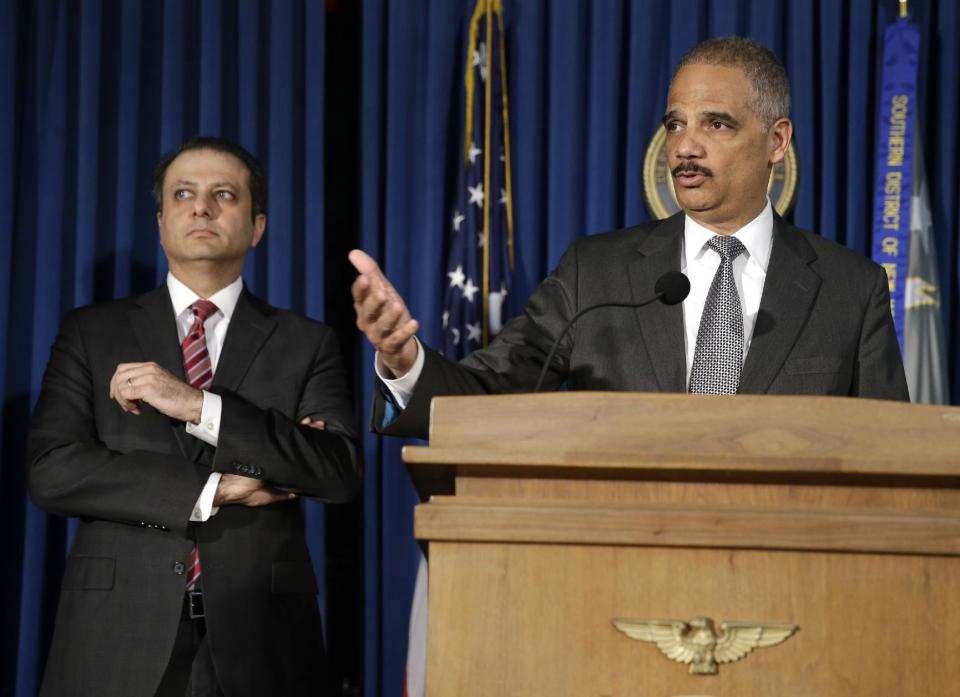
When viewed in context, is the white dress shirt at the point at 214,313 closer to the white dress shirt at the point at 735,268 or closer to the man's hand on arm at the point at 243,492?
the man's hand on arm at the point at 243,492

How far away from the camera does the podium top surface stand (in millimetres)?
1394

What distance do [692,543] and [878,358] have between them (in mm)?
957

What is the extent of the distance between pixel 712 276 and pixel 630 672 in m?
1.11

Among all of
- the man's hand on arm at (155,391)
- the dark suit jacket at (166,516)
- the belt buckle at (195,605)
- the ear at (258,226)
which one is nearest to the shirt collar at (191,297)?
the dark suit jacket at (166,516)

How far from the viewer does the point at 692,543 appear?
1.37 m

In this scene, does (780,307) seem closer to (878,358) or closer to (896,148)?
(878,358)

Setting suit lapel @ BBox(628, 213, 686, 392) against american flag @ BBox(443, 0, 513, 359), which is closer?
suit lapel @ BBox(628, 213, 686, 392)

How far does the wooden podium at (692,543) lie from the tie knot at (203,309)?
1.89 m

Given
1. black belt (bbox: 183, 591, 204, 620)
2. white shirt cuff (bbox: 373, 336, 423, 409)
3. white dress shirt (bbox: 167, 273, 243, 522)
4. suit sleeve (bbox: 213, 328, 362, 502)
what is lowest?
black belt (bbox: 183, 591, 204, 620)

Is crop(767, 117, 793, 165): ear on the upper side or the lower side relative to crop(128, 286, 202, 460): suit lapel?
upper

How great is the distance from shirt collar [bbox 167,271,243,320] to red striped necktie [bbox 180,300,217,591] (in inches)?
1.4

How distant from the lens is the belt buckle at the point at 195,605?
2.81 meters

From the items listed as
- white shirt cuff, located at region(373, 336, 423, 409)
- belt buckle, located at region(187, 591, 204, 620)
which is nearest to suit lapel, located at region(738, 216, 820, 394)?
white shirt cuff, located at region(373, 336, 423, 409)

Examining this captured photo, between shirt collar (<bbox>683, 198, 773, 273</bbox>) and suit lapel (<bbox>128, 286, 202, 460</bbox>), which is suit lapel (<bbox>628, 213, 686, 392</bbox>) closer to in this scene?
shirt collar (<bbox>683, 198, 773, 273</bbox>)
